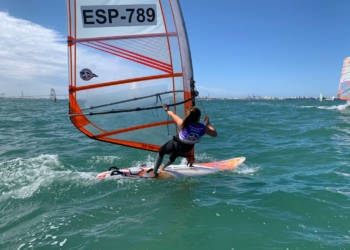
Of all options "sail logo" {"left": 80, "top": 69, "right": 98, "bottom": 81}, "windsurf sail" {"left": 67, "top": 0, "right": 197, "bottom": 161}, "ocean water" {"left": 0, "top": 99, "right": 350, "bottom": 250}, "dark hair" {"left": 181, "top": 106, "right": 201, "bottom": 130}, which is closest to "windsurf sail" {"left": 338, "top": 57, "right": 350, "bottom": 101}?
"ocean water" {"left": 0, "top": 99, "right": 350, "bottom": 250}

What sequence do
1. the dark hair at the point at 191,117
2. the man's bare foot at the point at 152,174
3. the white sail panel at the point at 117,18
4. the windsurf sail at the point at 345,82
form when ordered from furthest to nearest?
the windsurf sail at the point at 345,82
the man's bare foot at the point at 152,174
the white sail panel at the point at 117,18
the dark hair at the point at 191,117

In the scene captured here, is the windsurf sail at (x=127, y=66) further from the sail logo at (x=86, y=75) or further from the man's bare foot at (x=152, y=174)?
the man's bare foot at (x=152, y=174)

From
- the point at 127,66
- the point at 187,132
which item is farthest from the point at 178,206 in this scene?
the point at 127,66

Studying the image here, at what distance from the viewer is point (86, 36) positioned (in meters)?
4.43

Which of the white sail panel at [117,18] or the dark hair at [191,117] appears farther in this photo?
the white sail panel at [117,18]

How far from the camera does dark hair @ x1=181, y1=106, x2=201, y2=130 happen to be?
4062mm

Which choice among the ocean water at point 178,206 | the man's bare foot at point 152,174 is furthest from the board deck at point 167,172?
the ocean water at point 178,206

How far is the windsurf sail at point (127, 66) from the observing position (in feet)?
14.4

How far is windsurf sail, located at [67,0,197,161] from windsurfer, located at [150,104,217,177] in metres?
0.47

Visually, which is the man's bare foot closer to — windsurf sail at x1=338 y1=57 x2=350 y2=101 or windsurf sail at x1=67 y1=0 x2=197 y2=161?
windsurf sail at x1=67 y1=0 x2=197 y2=161

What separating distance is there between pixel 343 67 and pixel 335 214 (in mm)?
27586

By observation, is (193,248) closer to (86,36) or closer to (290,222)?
(290,222)

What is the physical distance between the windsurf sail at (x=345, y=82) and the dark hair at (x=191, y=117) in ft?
88.9

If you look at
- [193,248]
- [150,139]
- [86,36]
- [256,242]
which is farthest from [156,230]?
[86,36]
